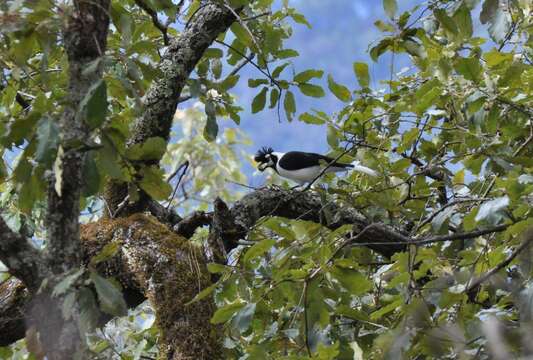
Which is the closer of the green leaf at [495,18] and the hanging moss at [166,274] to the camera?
the green leaf at [495,18]

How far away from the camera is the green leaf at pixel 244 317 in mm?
2229

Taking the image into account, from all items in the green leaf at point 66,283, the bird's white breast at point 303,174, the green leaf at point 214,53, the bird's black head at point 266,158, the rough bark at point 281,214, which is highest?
the bird's black head at point 266,158

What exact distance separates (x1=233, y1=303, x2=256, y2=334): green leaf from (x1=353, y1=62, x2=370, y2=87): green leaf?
1.49 metres

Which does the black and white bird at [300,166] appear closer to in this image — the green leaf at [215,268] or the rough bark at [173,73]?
the rough bark at [173,73]

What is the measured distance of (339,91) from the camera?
3449 mm

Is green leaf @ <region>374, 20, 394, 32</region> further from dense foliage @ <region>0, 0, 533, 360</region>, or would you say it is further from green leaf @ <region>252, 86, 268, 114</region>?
green leaf @ <region>252, 86, 268, 114</region>

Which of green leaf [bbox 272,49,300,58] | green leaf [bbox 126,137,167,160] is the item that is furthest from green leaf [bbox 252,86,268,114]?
green leaf [bbox 126,137,167,160]

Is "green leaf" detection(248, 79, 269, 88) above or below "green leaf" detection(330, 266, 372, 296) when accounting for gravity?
above

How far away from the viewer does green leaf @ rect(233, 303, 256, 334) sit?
7.31ft

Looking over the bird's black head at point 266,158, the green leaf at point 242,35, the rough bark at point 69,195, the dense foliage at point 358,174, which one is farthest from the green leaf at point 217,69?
the bird's black head at point 266,158

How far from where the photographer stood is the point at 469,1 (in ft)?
7.68

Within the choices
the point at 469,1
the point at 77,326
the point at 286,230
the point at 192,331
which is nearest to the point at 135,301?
the point at 192,331

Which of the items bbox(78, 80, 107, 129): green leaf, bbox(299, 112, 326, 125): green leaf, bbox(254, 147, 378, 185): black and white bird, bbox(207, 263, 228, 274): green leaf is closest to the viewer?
bbox(78, 80, 107, 129): green leaf

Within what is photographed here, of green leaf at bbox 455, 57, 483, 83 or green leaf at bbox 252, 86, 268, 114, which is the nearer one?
green leaf at bbox 455, 57, 483, 83
